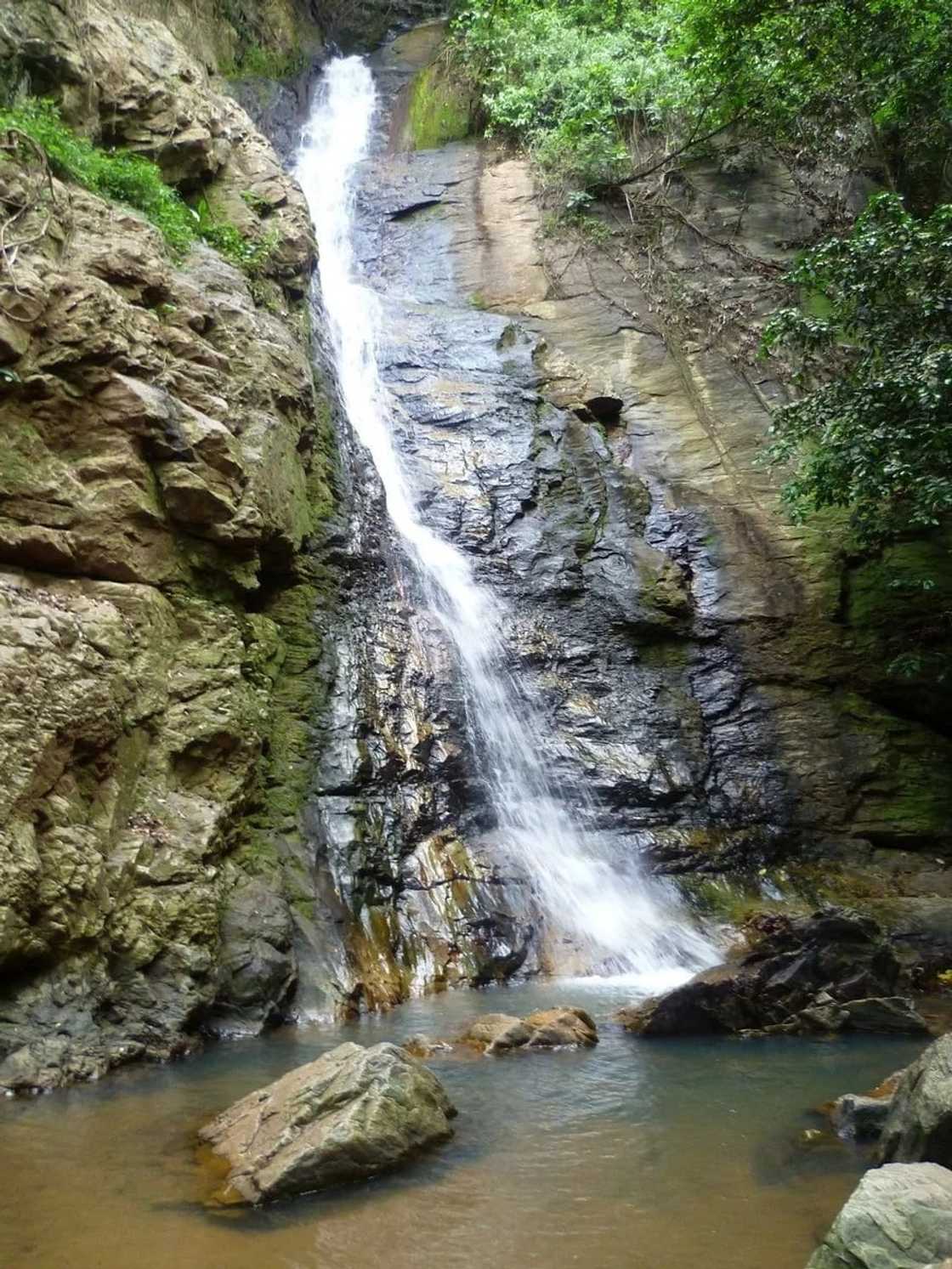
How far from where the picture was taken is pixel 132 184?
11.6 meters

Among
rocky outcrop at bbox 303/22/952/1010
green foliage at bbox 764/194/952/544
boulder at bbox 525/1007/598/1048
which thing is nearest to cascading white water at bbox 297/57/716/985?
rocky outcrop at bbox 303/22/952/1010

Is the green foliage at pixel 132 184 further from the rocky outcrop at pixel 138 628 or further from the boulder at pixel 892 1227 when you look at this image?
the boulder at pixel 892 1227

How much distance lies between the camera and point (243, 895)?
8.27 m

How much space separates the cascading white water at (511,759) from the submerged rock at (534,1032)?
2.31 m

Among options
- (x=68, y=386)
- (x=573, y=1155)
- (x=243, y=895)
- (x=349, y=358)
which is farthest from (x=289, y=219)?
(x=573, y=1155)

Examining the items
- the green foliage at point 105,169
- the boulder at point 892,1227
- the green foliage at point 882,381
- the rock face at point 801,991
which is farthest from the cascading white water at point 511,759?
the boulder at point 892,1227

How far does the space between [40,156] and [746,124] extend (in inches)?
632

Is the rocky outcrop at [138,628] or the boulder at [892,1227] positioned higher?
the rocky outcrop at [138,628]

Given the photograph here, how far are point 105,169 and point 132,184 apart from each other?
317 mm

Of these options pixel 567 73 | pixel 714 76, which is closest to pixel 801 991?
pixel 714 76

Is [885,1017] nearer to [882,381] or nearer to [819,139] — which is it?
[882,381]

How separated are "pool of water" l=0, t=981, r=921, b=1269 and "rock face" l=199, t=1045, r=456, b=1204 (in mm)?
107

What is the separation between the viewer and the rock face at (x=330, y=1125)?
4.43 m

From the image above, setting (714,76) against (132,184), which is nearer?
(132,184)
